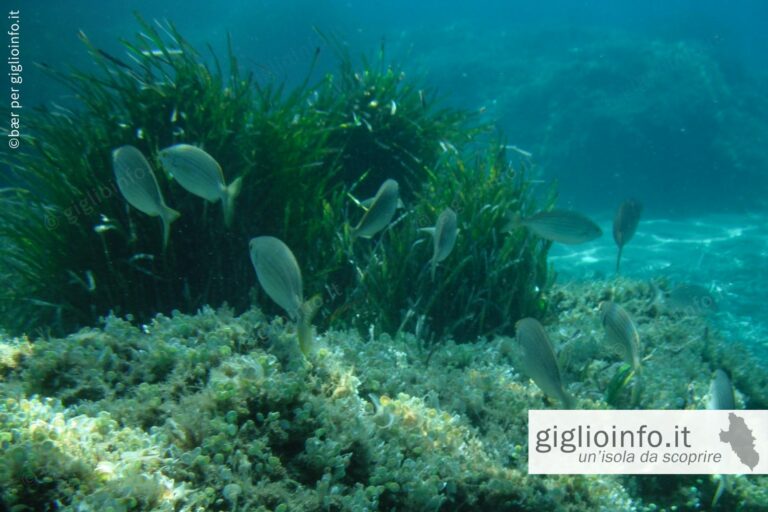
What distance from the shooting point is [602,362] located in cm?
415

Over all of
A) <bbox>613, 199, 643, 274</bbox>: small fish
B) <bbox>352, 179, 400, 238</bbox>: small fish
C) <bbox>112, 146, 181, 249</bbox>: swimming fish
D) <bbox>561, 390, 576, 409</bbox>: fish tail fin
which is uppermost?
<bbox>613, 199, 643, 274</bbox>: small fish

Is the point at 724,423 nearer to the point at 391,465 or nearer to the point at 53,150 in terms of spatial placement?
the point at 391,465

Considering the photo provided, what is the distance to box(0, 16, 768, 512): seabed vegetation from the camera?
79.6 inches

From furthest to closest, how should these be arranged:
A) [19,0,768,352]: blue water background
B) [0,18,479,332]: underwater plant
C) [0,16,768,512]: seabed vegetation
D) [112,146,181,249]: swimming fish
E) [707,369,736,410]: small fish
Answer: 1. [19,0,768,352]: blue water background
2. [0,18,479,332]: underwater plant
3. [112,146,181,249]: swimming fish
4. [707,369,736,410]: small fish
5. [0,16,768,512]: seabed vegetation

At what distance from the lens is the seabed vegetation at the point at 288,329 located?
2.02 metres

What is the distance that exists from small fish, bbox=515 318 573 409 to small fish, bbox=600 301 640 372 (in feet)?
2.16

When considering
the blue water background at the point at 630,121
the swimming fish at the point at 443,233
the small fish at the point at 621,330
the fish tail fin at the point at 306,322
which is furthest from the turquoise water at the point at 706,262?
the fish tail fin at the point at 306,322

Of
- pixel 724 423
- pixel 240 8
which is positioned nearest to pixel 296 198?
pixel 724 423

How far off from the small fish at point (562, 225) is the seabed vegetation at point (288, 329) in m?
0.62

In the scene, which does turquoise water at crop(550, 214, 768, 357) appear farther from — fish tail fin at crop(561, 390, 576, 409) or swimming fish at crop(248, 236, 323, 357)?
swimming fish at crop(248, 236, 323, 357)

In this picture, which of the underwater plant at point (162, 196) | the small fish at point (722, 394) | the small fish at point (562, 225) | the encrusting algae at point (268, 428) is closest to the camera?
the encrusting algae at point (268, 428)

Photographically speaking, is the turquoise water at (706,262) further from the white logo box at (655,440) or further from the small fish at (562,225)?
the white logo box at (655,440)

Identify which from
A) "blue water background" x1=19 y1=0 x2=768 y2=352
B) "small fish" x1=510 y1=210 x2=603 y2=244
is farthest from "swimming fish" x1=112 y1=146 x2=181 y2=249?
"blue water background" x1=19 y1=0 x2=768 y2=352

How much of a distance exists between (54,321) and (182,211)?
1.41 meters
